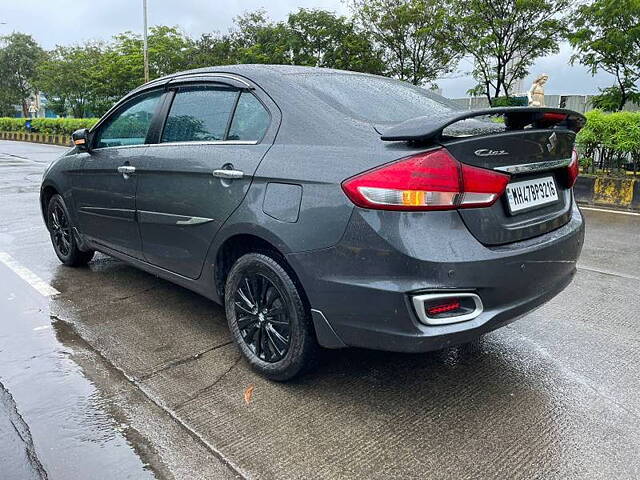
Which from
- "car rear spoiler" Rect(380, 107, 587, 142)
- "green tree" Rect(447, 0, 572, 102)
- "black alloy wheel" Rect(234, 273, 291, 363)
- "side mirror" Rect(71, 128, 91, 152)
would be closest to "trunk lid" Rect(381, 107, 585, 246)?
"car rear spoiler" Rect(380, 107, 587, 142)

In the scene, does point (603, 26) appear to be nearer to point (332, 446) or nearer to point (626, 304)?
point (626, 304)

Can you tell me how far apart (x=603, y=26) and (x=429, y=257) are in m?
12.8

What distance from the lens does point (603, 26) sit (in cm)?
1229

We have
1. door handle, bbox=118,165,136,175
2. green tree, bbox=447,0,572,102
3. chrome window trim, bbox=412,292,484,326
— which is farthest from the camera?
green tree, bbox=447,0,572,102

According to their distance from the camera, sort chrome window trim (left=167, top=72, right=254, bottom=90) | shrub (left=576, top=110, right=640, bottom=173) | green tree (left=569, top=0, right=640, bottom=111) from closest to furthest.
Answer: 1. chrome window trim (left=167, top=72, right=254, bottom=90)
2. shrub (left=576, top=110, right=640, bottom=173)
3. green tree (left=569, top=0, right=640, bottom=111)

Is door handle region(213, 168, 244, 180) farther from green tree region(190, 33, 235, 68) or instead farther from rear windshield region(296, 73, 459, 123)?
green tree region(190, 33, 235, 68)

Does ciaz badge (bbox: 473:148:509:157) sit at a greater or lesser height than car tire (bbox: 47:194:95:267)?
greater

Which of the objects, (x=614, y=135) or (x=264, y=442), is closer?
(x=264, y=442)

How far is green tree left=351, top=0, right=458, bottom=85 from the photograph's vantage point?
18031 mm

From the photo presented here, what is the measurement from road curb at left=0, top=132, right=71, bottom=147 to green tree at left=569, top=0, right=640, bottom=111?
84.7ft

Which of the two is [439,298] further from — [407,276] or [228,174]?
[228,174]

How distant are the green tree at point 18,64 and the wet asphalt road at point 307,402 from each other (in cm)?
5712

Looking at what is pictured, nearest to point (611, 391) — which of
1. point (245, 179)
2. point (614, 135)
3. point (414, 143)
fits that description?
point (414, 143)

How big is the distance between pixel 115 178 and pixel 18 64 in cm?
5901
